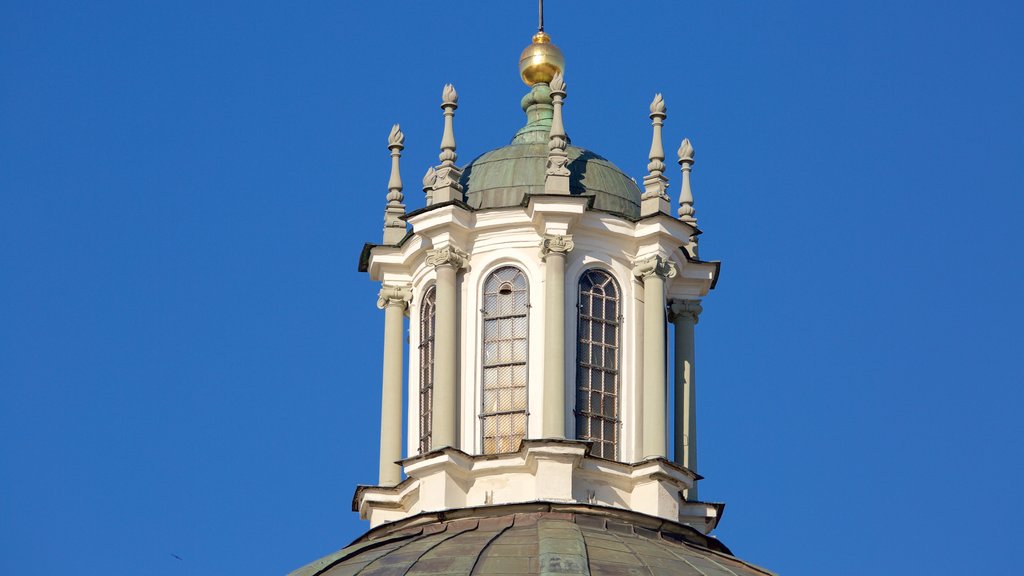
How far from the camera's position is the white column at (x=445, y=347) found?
2965 inches

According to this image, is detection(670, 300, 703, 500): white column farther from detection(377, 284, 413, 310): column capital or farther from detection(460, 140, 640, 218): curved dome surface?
detection(377, 284, 413, 310): column capital

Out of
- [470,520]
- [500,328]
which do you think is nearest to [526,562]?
[470,520]

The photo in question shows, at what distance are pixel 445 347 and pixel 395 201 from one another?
5755 mm

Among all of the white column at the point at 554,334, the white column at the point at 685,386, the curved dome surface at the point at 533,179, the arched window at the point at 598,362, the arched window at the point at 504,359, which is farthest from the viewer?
the curved dome surface at the point at 533,179

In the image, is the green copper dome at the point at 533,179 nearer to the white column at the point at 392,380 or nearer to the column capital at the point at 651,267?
the column capital at the point at 651,267

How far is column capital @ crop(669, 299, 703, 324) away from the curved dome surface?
2.45 meters

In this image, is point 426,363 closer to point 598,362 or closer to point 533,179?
point 598,362

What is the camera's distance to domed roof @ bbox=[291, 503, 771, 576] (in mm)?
69000

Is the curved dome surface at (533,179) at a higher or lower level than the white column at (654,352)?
higher

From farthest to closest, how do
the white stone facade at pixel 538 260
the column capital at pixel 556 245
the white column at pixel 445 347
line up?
1. the column capital at pixel 556 245
2. the white stone facade at pixel 538 260
3. the white column at pixel 445 347

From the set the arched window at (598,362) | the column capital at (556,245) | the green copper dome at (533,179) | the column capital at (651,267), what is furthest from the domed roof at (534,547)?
the green copper dome at (533,179)

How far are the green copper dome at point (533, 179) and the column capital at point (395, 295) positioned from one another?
2659 millimetres

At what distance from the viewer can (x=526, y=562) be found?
69125 mm

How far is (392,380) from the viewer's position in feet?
259
